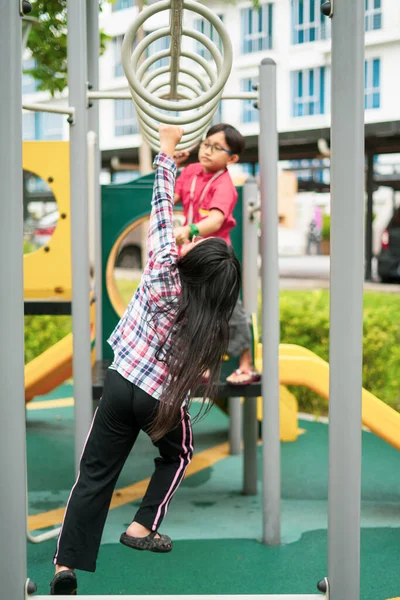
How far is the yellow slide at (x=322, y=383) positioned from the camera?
3.81 m

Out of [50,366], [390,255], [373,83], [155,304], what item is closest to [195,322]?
[155,304]

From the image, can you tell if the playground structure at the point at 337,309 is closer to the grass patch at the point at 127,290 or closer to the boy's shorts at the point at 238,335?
the boy's shorts at the point at 238,335

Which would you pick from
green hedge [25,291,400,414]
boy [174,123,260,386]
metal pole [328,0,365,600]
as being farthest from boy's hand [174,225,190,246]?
green hedge [25,291,400,414]

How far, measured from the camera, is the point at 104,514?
2350 mm

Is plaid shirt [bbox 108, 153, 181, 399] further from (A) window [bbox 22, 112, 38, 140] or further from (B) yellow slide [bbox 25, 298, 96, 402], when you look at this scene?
(A) window [bbox 22, 112, 38, 140]

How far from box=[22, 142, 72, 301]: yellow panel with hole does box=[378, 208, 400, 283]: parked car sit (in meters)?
11.0

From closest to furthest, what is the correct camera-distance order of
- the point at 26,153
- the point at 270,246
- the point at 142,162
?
1. the point at 270,246
2. the point at 26,153
3. the point at 142,162

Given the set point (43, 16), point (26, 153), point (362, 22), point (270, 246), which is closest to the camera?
point (362, 22)

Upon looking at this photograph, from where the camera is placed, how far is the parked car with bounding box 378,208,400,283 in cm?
1455

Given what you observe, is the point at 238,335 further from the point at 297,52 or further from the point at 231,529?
the point at 297,52

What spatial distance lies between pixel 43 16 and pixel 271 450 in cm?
424

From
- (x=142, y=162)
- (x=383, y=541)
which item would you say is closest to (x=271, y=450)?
(x=383, y=541)

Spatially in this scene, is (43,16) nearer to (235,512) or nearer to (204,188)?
(204,188)

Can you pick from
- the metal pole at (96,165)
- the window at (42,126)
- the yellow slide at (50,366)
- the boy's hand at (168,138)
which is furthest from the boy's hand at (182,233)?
Answer: the window at (42,126)
